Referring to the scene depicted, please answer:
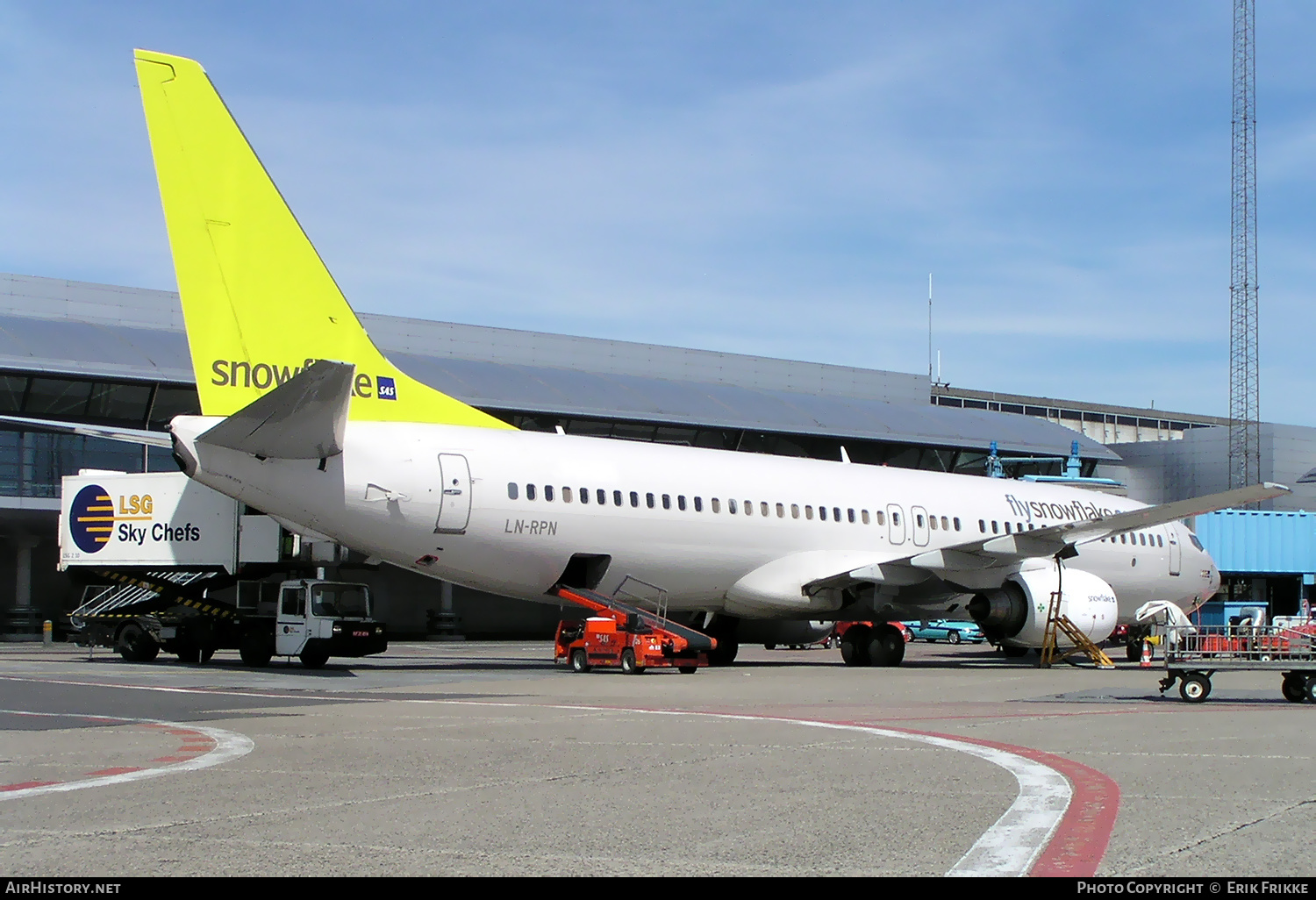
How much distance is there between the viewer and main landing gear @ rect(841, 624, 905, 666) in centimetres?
2761

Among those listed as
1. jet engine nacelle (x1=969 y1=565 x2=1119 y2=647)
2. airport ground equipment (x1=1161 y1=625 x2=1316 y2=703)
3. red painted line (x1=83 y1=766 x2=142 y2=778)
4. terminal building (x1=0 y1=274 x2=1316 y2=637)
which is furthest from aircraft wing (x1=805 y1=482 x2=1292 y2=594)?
terminal building (x1=0 y1=274 x2=1316 y2=637)

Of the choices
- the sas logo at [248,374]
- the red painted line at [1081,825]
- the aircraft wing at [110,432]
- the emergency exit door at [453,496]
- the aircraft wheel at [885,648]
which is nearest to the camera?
the red painted line at [1081,825]

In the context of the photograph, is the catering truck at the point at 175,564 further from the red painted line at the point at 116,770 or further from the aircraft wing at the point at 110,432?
the red painted line at the point at 116,770

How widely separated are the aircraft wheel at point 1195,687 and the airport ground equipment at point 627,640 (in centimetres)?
829

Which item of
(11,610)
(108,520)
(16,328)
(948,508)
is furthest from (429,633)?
(948,508)

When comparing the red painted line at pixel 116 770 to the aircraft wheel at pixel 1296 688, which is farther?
the aircraft wheel at pixel 1296 688

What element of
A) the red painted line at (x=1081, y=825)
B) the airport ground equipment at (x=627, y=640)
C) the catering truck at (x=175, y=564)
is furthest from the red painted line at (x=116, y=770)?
the catering truck at (x=175, y=564)

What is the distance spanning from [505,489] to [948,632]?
3420 cm

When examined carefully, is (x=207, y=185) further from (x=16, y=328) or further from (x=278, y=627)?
(x=16, y=328)

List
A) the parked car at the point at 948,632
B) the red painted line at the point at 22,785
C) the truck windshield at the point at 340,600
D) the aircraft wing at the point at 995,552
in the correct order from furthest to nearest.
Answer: the parked car at the point at 948,632, the aircraft wing at the point at 995,552, the truck windshield at the point at 340,600, the red painted line at the point at 22,785

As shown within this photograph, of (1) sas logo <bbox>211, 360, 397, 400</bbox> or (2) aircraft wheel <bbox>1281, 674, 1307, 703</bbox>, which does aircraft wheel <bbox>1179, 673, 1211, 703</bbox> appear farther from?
(1) sas logo <bbox>211, 360, 397, 400</bbox>

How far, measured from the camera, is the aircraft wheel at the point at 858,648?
1097 inches

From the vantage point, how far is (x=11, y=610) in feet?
136

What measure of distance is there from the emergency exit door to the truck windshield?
4059 millimetres
